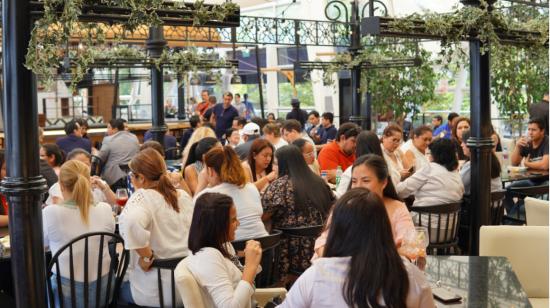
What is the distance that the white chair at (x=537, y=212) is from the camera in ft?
15.8

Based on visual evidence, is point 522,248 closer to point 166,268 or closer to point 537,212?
point 537,212

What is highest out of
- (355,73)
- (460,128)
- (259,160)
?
(355,73)

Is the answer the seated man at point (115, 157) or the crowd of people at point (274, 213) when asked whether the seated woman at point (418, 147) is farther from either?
the seated man at point (115, 157)

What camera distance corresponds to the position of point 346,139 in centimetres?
724

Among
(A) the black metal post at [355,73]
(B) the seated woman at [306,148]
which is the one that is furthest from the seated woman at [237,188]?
(A) the black metal post at [355,73]

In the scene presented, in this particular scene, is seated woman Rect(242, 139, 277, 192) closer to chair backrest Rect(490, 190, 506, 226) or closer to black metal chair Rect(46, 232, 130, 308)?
chair backrest Rect(490, 190, 506, 226)

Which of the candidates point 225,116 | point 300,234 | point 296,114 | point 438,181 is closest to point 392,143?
point 438,181

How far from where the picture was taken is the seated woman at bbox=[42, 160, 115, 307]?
404 centimetres

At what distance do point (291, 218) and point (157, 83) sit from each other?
477 centimetres

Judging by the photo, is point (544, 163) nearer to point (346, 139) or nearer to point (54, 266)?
point (346, 139)

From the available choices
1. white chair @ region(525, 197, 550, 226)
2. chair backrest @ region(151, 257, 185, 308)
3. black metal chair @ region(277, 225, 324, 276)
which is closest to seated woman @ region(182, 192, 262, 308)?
chair backrest @ region(151, 257, 185, 308)

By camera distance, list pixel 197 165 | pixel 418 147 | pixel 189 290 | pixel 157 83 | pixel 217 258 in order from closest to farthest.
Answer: pixel 189 290 < pixel 217 258 < pixel 197 165 < pixel 418 147 < pixel 157 83

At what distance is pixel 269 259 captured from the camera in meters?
4.34

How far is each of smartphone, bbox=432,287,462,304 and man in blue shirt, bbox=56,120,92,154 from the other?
7.08m
